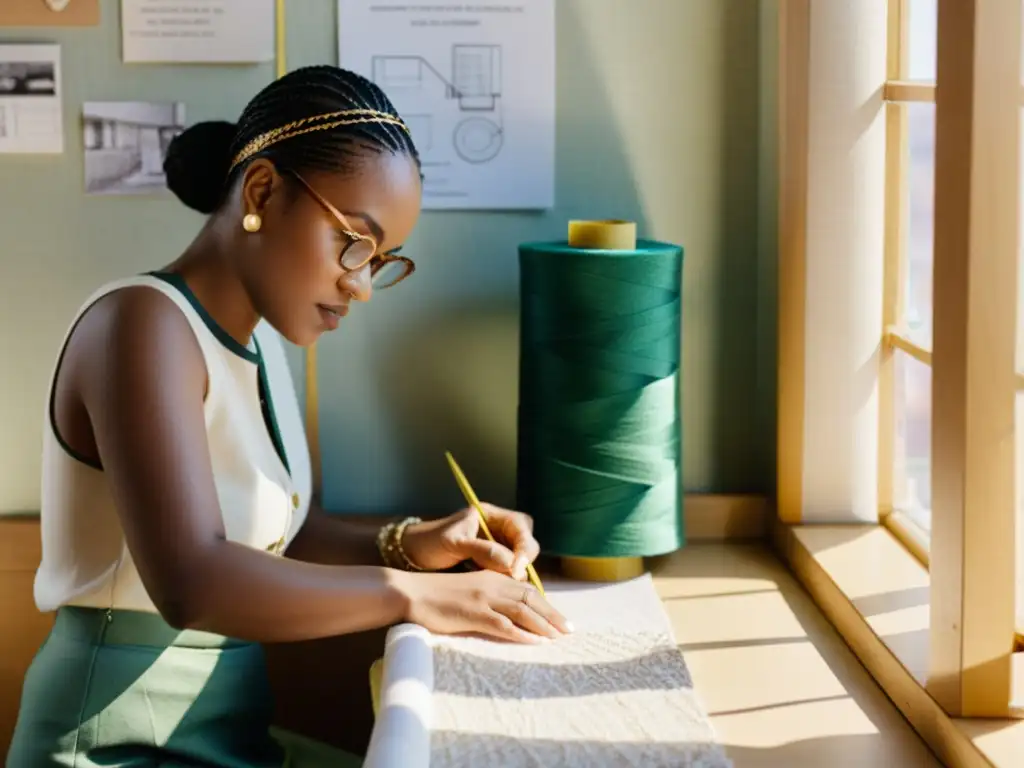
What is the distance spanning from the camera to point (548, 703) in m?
1.34

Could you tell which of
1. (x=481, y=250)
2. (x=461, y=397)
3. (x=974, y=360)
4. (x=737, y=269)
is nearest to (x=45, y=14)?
(x=481, y=250)

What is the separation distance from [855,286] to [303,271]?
0.83 m

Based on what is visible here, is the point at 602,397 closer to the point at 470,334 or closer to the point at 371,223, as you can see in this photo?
the point at 470,334

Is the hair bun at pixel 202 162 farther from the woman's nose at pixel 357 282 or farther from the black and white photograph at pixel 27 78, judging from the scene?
the black and white photograph at pixel 27 78

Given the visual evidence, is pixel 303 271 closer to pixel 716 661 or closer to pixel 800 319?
pixel 716 661

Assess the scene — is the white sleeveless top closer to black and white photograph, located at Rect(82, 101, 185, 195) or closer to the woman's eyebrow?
the woman's eyebrow

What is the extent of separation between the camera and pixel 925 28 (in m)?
1.82

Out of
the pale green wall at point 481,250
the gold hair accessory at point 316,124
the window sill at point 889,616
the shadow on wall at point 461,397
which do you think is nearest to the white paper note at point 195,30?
the pale green wall at point 481,250

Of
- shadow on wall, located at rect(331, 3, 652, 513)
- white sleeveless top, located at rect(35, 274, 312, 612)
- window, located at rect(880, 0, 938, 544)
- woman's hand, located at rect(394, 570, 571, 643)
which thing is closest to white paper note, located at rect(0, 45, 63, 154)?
shadow on wall, located at rect(331, 3, 652, 513)

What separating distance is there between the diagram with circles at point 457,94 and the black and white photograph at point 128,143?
1.06ft

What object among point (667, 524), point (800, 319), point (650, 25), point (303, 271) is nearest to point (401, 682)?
point (303, 271)

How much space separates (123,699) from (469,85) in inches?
39.8

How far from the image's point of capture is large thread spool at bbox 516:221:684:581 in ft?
5.61

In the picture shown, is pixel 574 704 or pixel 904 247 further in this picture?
pixel 904 247
